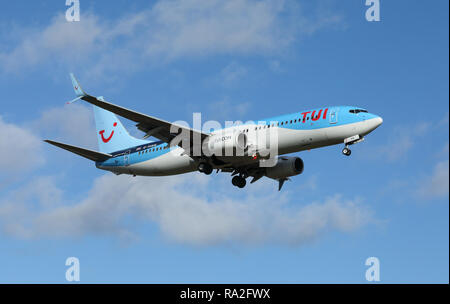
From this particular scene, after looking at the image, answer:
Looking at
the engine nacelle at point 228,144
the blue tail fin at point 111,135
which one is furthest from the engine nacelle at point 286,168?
the blue tail fin at point 111,135

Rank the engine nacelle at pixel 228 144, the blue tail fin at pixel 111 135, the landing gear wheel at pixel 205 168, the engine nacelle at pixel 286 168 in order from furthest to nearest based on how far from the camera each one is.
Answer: the blue tail fin at pixel 111 135 < the engine nacelle at pixel 286 168 < the landing gear wheel at pixel 205 168 < the engine nacelle at pixel 228 144

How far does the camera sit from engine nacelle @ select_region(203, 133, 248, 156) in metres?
44.1

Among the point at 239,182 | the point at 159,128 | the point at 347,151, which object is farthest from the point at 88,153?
the point at 347,151

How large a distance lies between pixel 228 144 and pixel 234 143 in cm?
48

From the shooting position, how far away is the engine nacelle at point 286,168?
49.4m

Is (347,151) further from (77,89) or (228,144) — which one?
(77,89)

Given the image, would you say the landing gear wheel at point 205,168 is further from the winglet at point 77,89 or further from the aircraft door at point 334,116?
the winglet at point 77,89

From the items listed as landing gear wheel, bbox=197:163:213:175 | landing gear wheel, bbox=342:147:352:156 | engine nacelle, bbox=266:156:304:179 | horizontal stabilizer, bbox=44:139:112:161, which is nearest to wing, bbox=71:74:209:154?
landing gear wheel, bbox=197:163:213:175

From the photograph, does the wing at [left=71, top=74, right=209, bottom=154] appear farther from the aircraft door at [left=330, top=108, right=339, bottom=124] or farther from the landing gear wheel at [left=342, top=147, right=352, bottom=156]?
the landing gear wheel at [left=342, top=147, right=352, bottom=156]

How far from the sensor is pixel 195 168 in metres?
48.1

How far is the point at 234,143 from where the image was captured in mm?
44094
